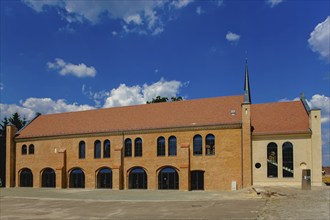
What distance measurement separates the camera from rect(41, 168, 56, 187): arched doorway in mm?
43000

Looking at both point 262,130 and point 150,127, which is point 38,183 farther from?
point 262,130

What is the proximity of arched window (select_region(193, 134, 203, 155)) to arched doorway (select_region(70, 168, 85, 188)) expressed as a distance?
14135mm

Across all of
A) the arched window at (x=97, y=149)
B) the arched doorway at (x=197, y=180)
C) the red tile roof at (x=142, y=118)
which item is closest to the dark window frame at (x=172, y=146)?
the red tile roof at (x=142, y=118)

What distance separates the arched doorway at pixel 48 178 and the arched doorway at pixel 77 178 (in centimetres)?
261

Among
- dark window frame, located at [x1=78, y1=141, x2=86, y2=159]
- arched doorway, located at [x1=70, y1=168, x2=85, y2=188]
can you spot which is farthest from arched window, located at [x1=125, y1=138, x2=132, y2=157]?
arched doorway, located at [x1=70, y1=168, x2=85, y2=188]

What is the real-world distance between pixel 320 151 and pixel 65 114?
31845 millimetres

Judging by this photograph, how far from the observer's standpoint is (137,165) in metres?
38.0

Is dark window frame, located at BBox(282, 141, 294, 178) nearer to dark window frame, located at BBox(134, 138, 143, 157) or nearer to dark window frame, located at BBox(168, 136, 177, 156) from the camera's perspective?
dark window frame, located at BBox(168, 136, 177, 156)

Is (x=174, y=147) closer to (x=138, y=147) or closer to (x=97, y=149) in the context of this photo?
(x=138, y=147)

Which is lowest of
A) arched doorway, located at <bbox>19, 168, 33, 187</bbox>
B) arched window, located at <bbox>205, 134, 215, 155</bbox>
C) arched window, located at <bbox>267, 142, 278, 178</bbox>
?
arched doorway, located at <bbox>19, 168, 33, 187</bbox>

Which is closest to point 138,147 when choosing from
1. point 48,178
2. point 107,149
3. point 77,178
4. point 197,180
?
point 107,149

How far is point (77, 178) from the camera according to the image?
1638 inches

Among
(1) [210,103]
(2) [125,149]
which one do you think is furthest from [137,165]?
(1) [210,103]

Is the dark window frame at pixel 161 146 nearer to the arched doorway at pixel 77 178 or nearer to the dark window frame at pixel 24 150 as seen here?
the arched doorway at pixel 77 178
